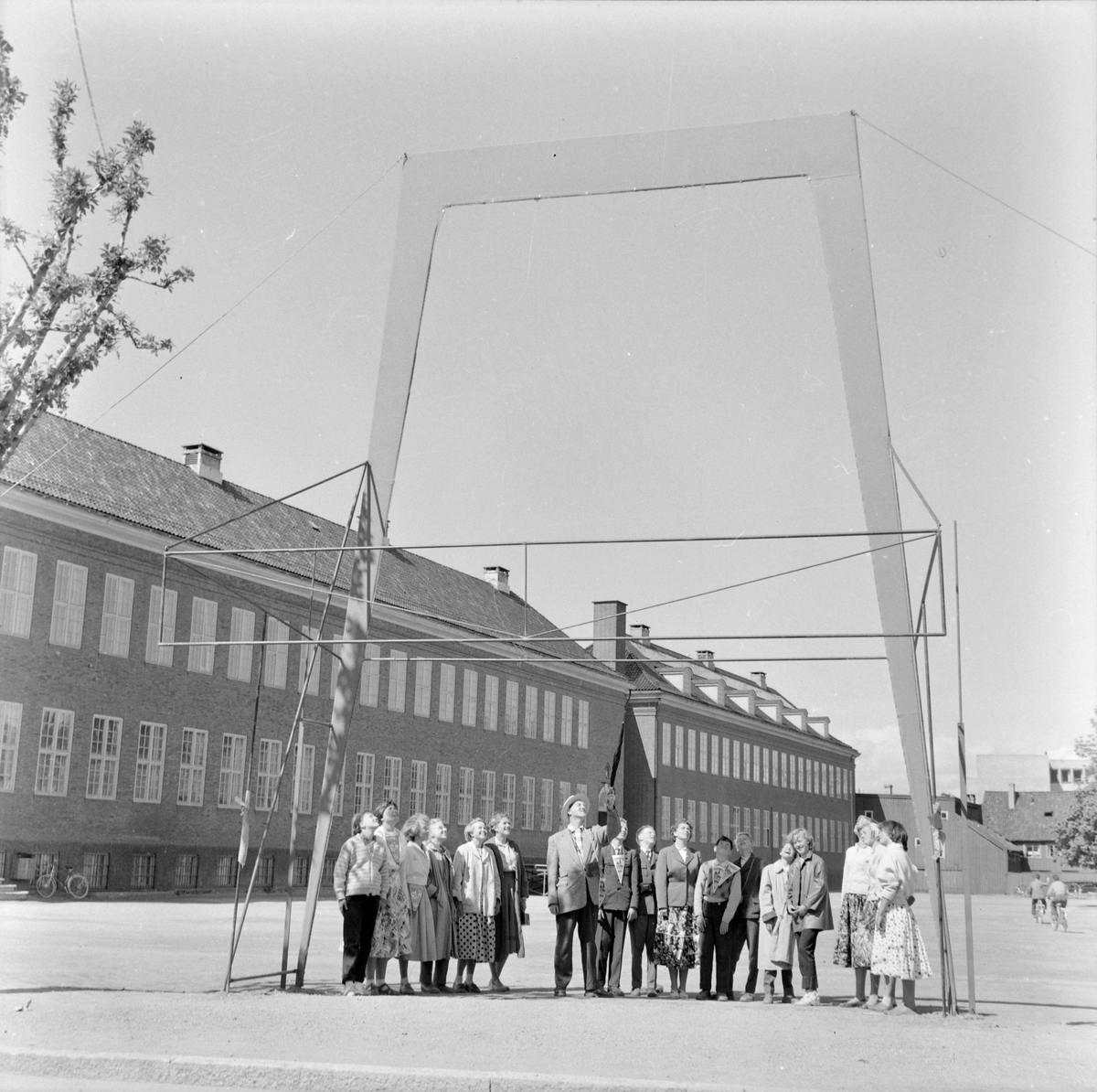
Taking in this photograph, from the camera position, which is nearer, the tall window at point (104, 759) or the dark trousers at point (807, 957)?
the dark trousers at point (807, 957)

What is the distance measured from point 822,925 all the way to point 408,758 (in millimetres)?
34920

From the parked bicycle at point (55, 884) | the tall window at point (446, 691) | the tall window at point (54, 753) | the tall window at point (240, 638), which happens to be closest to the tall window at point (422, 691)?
the tall window at point (446, 691)

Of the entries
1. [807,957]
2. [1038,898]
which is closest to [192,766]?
[1038,898]

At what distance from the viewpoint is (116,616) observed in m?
33.5

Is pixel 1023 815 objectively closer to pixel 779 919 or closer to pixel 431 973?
pixel 779 919

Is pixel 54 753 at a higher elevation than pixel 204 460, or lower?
lower

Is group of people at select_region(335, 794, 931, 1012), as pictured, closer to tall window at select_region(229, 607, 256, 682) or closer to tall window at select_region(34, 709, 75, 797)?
tall window at select_region(34, 709, 75, 797)

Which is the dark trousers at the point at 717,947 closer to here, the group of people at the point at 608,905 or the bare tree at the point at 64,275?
the group of people at the point at 608,905

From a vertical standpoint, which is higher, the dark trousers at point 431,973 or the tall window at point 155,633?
the tall window at point 155,633

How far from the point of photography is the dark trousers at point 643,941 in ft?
41.0

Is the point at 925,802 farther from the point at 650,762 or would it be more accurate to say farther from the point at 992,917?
the point at 650,762

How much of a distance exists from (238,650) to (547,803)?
69.3ft

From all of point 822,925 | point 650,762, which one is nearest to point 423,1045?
point 822,925

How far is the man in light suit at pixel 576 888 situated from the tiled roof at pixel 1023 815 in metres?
99.8
